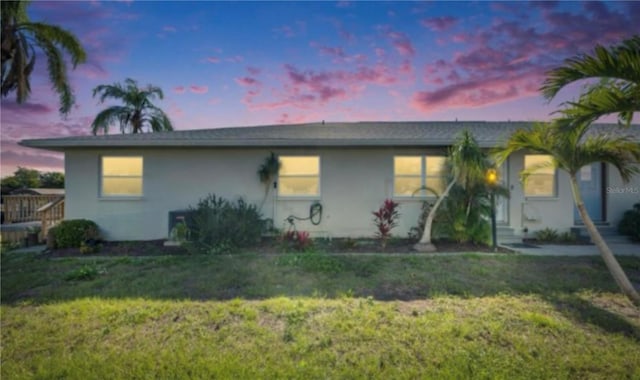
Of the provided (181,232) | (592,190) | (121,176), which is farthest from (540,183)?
(121,176)

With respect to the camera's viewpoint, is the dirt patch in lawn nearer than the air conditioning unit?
Yes

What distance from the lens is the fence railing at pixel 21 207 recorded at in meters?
11.2

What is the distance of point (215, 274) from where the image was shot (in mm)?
5023

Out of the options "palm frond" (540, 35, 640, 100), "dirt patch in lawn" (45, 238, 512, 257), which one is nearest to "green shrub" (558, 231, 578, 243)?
"dirt patch in lawn" (45, 238, 512, 257)

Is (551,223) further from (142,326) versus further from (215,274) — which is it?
(142,326)

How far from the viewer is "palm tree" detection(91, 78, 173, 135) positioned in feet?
52.6

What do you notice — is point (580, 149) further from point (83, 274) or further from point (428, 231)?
point (83, 274)

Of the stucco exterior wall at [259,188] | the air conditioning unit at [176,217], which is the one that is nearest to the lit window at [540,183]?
the stucco exterior wall at [259,188]

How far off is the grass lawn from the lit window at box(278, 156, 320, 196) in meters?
3.37

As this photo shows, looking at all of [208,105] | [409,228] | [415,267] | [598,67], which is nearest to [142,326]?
[415,267]

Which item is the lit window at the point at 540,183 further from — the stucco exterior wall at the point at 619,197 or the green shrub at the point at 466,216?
the green shrub at the point at 466,216

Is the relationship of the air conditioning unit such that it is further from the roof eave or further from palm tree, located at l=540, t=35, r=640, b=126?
palm tree, located at l=540, t=35, r=640, b=126

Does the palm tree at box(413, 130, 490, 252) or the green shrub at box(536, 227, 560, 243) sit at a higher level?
the palm tree at box(413, 130, 490, 252)

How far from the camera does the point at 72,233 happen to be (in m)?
7.34
